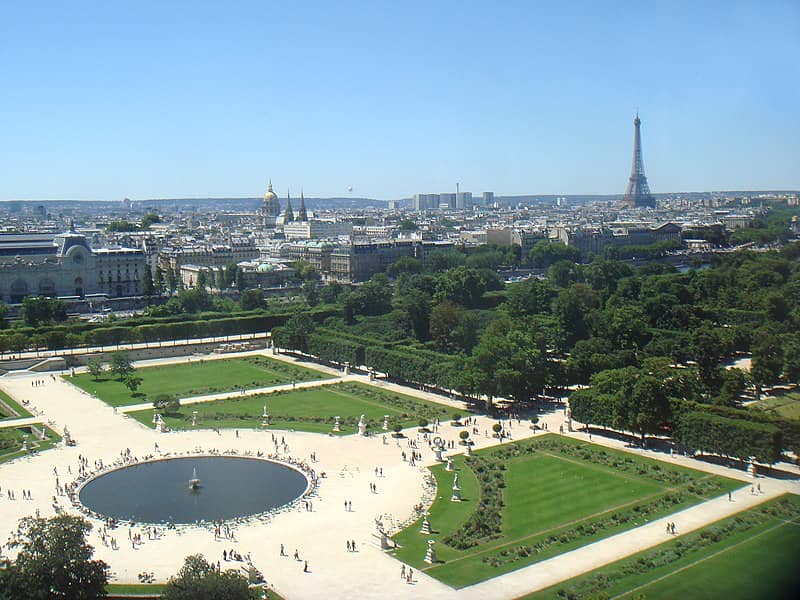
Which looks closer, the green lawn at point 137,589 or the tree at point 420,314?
the green lawn at point 137,589

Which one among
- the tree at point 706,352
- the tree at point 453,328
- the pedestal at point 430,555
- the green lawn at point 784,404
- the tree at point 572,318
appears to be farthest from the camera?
the tree at point 572,318

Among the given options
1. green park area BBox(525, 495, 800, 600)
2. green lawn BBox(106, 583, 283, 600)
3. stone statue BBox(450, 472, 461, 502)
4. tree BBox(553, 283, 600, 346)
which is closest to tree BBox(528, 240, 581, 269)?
tree BBox(553, 283, 600, 346)

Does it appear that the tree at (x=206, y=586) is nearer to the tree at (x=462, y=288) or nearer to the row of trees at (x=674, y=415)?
the row of trees at (x=674, y=415)

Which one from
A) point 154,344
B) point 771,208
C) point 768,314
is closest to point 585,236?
point 771,208

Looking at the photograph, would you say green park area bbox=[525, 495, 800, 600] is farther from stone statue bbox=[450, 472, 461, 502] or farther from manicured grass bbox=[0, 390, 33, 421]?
manicured grass bbox=[0, 390, 33, 421]

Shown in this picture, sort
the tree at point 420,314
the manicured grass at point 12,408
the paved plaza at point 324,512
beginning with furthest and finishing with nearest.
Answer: the tree at point 420,314
the manicured grass at point 12,408
the paved plaza at point 324,512

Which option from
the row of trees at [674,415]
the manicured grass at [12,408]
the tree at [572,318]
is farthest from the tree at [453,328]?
the manicured grass at [12,408]

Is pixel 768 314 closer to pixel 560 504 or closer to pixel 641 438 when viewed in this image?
pixel 641 438

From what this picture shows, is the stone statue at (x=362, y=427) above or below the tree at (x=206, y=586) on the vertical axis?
below
